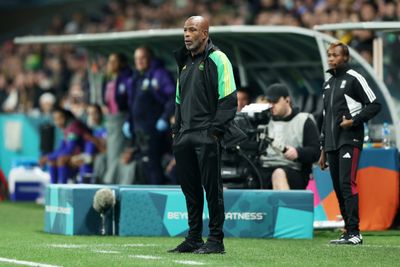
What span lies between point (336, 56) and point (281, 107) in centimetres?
213

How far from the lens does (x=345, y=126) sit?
495 inches

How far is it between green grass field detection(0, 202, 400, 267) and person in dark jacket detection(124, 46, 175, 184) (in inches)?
159

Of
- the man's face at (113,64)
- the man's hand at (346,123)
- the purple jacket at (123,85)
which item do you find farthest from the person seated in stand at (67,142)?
the man's hand at (346,123)

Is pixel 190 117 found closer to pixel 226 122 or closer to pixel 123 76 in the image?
pixel 226 122

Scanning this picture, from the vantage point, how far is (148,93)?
1791 cm

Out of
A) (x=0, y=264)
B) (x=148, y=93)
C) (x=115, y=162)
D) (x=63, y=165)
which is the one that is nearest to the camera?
(x=0, y=264)

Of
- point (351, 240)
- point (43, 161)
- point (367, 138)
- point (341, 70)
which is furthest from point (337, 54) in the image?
point (43, 161)

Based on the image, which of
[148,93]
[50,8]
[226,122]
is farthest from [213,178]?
[50,8]

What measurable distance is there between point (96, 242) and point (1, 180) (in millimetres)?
9682

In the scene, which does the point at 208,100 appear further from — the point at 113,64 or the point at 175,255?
the point at 113,64

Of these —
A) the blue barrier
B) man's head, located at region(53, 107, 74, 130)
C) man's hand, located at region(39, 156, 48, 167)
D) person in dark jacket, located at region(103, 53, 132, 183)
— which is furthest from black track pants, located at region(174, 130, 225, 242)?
man's hand, located at region(39, 156, 48, 167)

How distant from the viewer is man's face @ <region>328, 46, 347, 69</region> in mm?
12742

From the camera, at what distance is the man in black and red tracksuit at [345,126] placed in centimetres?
1250

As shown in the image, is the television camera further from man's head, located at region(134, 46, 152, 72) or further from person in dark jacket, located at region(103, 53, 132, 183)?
person in dark jacket, located at region(103, 53, 132, 183)
